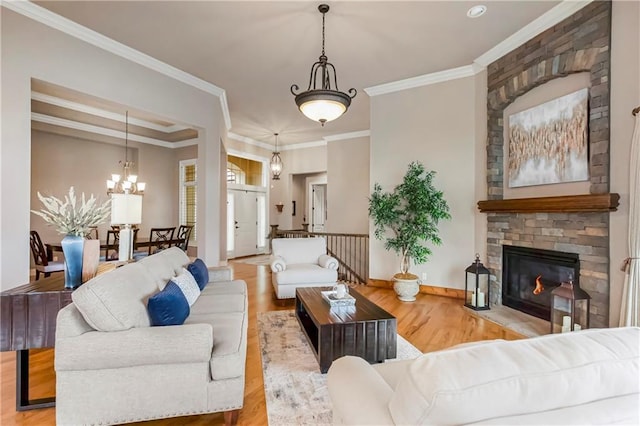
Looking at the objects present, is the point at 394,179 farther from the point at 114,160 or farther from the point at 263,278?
the point at 114,160

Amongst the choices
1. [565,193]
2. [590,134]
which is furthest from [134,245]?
[590,134]

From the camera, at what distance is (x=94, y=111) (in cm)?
597

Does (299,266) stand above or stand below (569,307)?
above

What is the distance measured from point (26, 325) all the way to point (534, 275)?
15.9ft

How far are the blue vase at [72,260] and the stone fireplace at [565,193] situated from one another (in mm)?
4361

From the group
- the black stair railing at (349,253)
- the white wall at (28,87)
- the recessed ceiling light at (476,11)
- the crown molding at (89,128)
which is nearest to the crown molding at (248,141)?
the crown molding at (89,128)

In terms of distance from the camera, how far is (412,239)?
4691 millimetres

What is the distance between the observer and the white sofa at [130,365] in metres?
1.73

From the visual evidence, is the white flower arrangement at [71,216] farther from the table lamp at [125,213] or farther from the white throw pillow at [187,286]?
the white throw pillow at [187,286]

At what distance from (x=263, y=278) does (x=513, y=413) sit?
565 cm

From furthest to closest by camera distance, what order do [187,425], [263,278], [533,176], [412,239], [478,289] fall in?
[263,278], [412,239], [478,289], [533,176], [187,425]

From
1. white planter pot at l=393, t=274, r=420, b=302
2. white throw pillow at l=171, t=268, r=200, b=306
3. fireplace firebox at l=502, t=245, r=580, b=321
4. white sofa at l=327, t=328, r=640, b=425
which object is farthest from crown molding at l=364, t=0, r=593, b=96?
white throw pillow at l=171, t=268, r=200, b=306

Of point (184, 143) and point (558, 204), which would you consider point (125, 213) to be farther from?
point (184, 143)

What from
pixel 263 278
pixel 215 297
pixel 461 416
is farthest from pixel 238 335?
pixel 263 278
